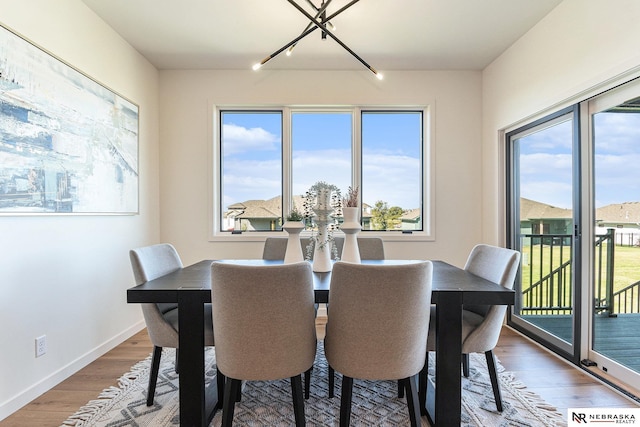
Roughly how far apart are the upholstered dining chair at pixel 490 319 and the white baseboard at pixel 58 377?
235cm

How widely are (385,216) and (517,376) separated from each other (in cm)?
190

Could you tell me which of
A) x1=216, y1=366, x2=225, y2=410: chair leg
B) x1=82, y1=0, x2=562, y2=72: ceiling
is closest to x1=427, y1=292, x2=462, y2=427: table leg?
x1=216, y1=366, x2=225, y2=410: chair leg

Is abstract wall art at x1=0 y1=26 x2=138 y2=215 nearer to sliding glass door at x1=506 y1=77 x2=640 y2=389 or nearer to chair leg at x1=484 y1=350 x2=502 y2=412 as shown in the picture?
chair leg at x1=484 y1=350 x2=502 y2=412

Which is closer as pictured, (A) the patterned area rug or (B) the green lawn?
(A) the patterned area rug

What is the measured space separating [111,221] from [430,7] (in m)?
3.09

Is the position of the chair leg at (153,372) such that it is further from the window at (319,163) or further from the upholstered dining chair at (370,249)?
the window at (319,163)

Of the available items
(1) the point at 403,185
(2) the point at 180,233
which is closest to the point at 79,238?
(2) the point at 180,233

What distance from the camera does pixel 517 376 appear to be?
2.19 m

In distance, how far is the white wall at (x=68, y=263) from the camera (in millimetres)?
1845

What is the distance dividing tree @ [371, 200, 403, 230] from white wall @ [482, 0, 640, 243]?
92 cm

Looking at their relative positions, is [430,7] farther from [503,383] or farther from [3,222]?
[3,222]

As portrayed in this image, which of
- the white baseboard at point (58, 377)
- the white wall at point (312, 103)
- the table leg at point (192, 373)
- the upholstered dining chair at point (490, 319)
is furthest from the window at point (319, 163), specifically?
the table leg at point (192, 373)

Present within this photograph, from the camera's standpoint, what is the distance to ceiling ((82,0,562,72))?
2420mm

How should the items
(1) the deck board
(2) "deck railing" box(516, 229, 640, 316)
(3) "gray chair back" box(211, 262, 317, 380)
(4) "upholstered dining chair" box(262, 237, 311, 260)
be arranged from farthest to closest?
(4) "upholstered dining chair" box(262, 237, 311, 260), (2) "deck railing" box(516, 229, 640, 316), (1) the deck board, (3) "gray chair back" box(211, 262, 317, 380)
